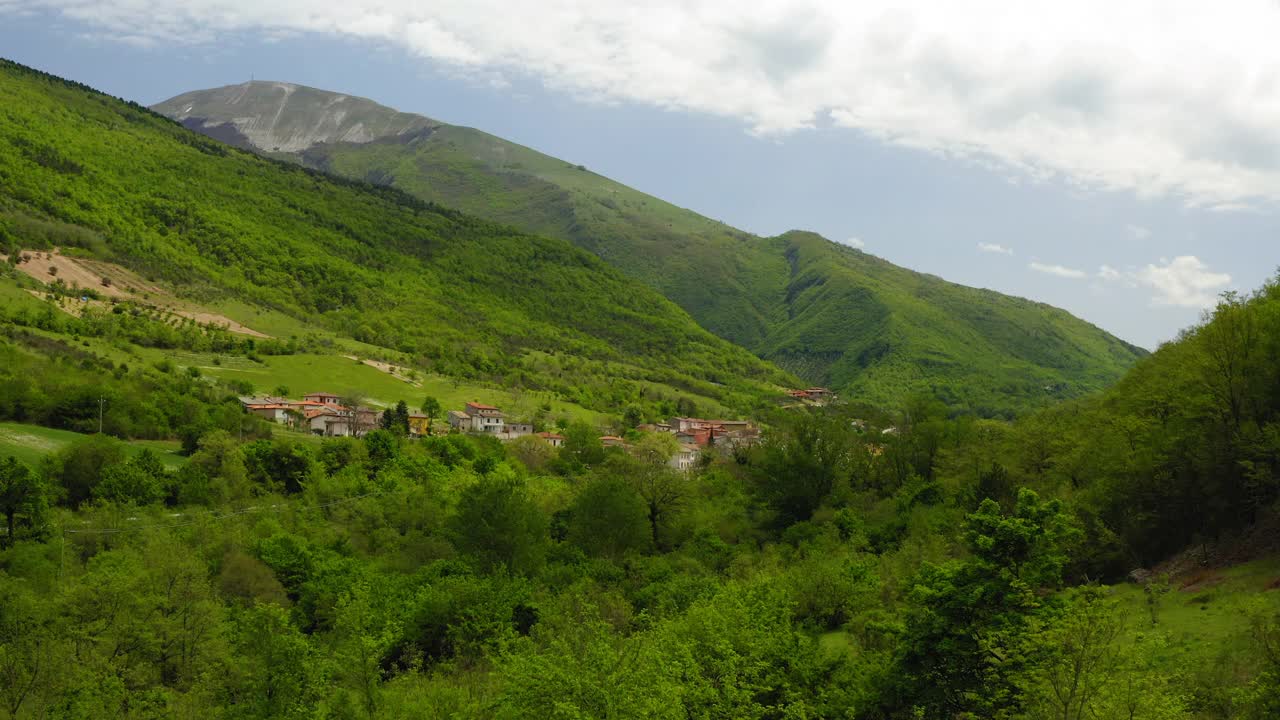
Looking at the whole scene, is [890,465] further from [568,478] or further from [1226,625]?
[1226,625]

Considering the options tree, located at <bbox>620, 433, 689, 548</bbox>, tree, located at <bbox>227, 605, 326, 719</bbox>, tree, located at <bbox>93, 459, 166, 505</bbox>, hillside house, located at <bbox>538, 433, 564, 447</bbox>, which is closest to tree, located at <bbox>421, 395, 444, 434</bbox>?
hillside house, located at <bbox>538, 433, 564, 447</bbox>

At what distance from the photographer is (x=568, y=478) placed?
84.1 metres

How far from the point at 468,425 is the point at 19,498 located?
67.1 m

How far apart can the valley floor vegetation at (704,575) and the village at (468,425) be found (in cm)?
2376

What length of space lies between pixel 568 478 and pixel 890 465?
31265 mm

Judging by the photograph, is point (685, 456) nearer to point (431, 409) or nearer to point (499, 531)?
point (431, 409)

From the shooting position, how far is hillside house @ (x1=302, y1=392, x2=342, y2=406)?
4480 inches

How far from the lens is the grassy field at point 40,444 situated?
216 feet

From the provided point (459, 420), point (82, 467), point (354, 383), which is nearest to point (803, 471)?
point (82, 467)

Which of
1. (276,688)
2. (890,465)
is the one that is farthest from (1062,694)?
(890,465)

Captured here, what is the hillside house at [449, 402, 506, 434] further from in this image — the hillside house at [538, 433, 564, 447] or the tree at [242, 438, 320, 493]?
the tree at [242, 438, 320, 493]

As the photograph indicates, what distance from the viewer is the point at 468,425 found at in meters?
118

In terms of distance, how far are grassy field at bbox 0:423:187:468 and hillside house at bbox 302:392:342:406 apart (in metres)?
32.8

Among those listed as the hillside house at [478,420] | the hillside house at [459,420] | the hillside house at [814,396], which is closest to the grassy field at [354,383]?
the hillside house at [459,420]
